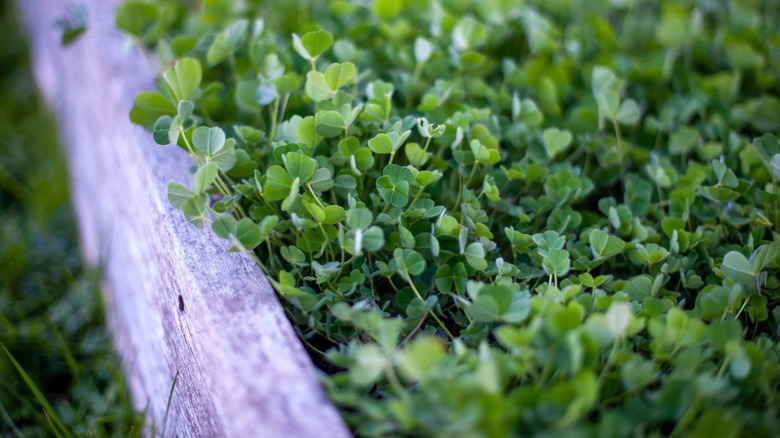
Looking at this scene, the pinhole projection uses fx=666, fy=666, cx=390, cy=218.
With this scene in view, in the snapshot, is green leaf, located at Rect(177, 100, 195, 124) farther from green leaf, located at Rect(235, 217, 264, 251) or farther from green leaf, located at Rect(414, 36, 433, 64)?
green leaf, located at Rect(414, 36, 433, 64)

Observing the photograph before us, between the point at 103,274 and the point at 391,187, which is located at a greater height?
the point at 391,187

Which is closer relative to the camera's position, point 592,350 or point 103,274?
point 592,350

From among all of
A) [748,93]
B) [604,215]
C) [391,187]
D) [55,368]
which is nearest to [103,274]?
[55,368]

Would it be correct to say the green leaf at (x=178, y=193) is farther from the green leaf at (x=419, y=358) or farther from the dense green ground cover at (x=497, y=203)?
the green leaf at (x=419, y=358)

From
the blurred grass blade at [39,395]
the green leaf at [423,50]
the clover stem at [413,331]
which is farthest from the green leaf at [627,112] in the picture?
the blurred grass blade at [39,395]

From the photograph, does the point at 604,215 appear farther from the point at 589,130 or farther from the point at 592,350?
the point at 592,350

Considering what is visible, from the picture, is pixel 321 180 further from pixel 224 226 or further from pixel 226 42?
pixel 226 42

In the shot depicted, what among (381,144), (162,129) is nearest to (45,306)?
(162,129)
